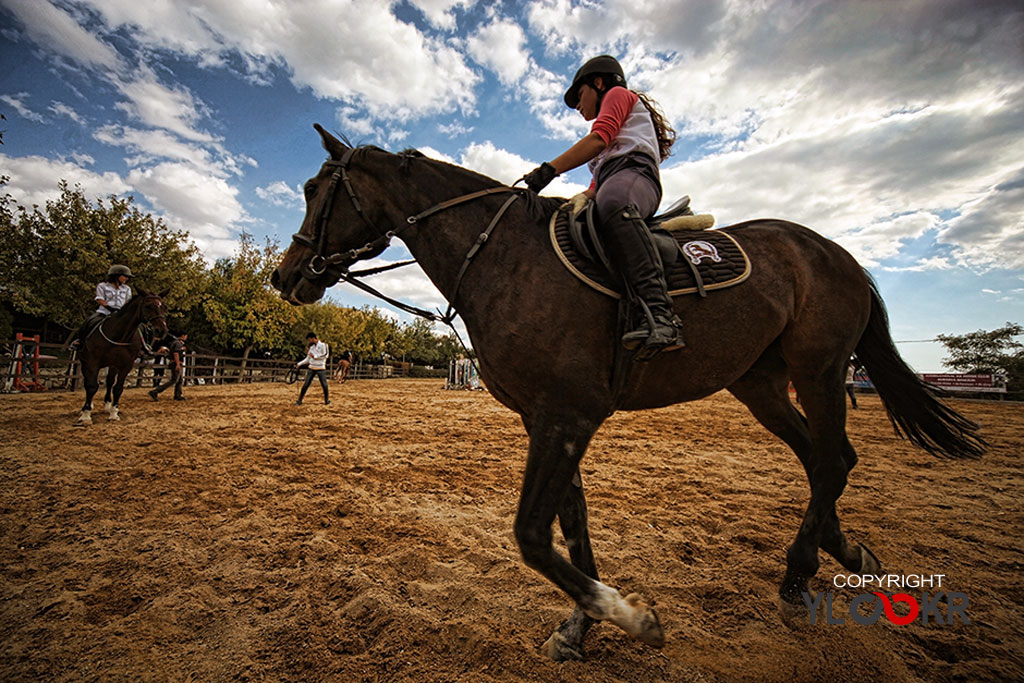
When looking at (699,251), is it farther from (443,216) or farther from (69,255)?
(69,255)

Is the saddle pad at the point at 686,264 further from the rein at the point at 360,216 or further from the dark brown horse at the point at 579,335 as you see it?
the rein at the point at 360,216

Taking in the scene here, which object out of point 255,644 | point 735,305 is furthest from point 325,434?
point 735,305

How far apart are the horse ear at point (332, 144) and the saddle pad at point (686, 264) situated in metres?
1.48

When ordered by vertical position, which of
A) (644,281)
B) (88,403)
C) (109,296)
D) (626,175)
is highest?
(626,175)

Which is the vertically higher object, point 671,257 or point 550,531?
point 671,257

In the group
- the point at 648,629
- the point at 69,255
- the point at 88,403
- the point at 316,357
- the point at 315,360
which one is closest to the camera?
the point at 648,629

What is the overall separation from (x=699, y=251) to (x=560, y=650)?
2.34 meters

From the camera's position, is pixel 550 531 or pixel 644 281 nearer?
pixel 550 531

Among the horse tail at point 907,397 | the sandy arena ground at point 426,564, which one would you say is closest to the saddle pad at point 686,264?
the horse tail at point 907,397

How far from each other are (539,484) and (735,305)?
154cm

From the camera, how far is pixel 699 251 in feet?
8.30

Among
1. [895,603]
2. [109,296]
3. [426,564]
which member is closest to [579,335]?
[426,564]

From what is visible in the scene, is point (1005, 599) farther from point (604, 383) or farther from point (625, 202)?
point (625, 202)

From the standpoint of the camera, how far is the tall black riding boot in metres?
2.02
